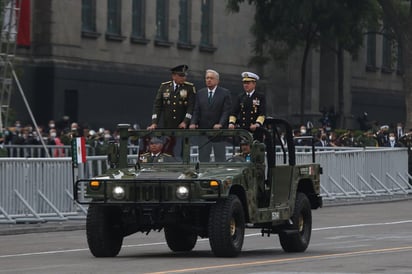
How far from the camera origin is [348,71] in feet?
247

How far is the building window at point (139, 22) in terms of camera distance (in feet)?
196

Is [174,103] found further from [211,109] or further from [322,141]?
[322,141]

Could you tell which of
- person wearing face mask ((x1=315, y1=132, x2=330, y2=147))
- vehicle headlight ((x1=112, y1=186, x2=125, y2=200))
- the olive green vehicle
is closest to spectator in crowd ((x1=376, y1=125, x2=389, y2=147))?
person wearing face mask ((x1=315, y1=132, x2=330, y2=147))

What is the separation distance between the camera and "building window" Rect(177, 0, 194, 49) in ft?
207

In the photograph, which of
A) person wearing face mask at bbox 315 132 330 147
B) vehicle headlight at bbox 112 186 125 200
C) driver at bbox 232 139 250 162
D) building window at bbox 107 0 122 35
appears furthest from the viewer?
building window at bbox 107 0 122 35

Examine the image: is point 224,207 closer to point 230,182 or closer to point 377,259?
point 230,182

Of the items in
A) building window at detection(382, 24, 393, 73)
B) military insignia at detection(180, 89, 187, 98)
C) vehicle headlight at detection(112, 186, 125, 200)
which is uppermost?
building window at detection(382, 24, 393, 73)

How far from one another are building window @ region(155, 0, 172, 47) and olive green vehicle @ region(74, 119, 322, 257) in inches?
1658

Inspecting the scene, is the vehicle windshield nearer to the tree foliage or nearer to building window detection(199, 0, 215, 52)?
the tree foliage

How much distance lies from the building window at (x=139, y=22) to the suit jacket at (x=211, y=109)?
40.0 m

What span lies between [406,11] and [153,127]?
45.3 meters

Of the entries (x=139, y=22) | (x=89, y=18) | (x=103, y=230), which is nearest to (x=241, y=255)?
(x=103, y=230)

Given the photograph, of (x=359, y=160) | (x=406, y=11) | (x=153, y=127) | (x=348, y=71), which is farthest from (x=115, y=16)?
(x=153, y=127)

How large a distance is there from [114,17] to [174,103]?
3923cm
